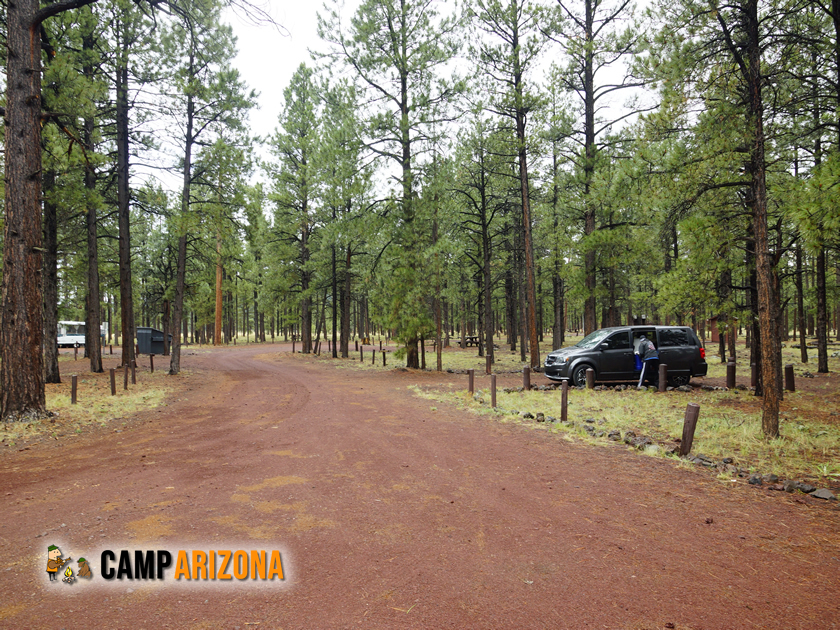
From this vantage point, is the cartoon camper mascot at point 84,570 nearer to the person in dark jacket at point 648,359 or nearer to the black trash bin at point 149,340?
the person in dark jacket at point 648,359

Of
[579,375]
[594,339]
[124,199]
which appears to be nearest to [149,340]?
[124,199]

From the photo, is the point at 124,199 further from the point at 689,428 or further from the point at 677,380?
the point at 677,380

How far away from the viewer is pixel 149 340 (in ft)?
99.3

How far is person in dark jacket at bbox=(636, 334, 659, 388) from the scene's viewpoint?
13.0m

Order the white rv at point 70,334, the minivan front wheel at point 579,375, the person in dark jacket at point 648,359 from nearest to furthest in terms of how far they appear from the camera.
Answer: the person in dark jacket at point 648,359 → the minivan front wheel at point 579,375 → the white rv at point 70,334

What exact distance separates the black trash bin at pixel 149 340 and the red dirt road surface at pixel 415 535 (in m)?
26.4

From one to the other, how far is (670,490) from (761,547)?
1426 mm

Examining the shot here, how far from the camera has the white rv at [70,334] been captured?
39150 mm

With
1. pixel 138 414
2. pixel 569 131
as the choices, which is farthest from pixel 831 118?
pixel 138 414

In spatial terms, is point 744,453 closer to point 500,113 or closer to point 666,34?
point 666,34

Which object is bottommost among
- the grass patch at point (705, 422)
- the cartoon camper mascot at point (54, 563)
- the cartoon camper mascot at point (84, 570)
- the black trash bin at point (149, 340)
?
the grass patch at point (705, 422)

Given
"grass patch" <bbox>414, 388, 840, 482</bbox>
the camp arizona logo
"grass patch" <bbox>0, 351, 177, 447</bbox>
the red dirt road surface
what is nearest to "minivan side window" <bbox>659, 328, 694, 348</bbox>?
"grass patch" <bbox>414, 388, 840, 482</bbox>

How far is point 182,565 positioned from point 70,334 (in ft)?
162

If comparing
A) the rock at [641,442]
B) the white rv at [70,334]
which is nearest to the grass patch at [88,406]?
the rock at [641,442]
